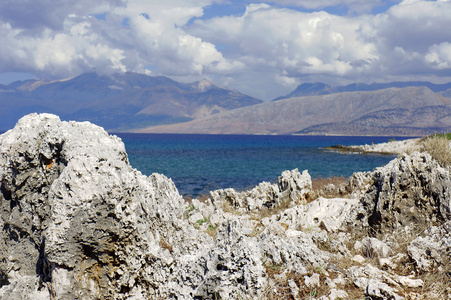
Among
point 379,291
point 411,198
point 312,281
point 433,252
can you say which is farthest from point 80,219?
point 411,198

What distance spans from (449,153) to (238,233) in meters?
11.0

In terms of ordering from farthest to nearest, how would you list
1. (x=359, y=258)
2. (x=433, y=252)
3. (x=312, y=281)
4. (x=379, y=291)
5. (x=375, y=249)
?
(x=375, y=249)
(x=359, y=258)
(x=433, y=252)
(x=312, y=281)
(x=379, y=291)

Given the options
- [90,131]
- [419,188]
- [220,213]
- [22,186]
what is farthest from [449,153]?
[22,186]

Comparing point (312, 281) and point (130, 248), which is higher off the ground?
point (130, 248)

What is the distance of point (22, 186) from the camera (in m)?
6.72

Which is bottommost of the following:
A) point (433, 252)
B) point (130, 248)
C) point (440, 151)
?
point (433, 252)

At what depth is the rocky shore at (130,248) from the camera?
5461 mm

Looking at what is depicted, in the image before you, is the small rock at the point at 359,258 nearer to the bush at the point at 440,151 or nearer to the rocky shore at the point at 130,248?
the rocky shore at the point at 130,248

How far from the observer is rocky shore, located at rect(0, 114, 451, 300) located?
5.46m

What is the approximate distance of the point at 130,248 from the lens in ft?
19.0

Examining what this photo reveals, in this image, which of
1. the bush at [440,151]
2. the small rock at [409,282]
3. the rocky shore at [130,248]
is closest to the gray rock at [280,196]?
the bush at [440,151]

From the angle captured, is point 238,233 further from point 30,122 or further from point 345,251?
point 30,122

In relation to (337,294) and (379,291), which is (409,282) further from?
(337,294)

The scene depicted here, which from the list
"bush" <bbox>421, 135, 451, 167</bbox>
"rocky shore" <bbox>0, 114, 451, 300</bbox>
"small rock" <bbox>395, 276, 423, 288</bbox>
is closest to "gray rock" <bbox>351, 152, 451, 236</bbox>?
"rocky shore" <bbox>0, 114, 451, 300</bbox>
